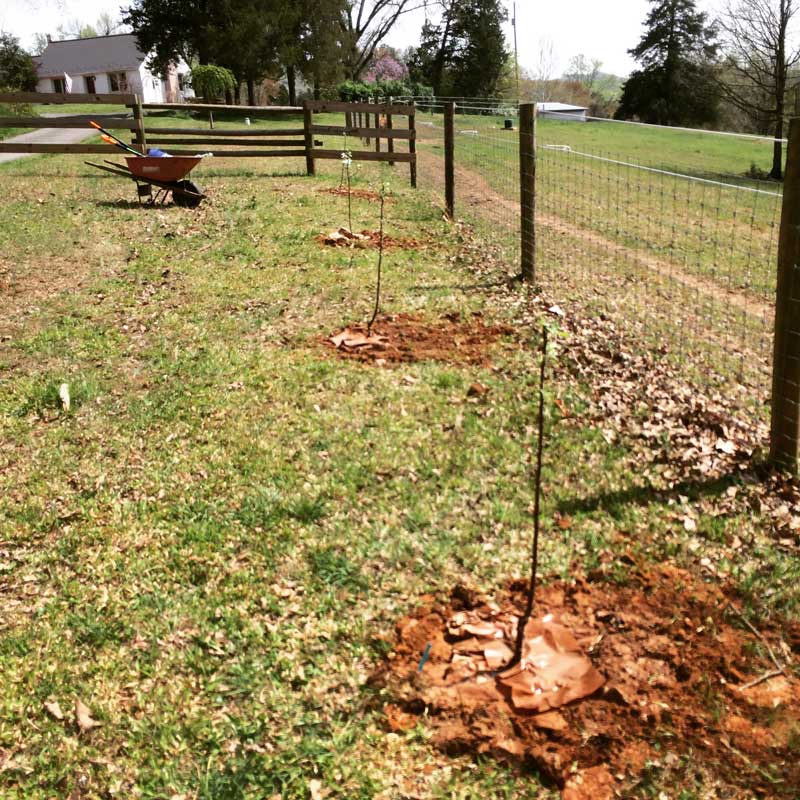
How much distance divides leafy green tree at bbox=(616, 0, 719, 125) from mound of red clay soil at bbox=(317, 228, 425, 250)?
150 feet

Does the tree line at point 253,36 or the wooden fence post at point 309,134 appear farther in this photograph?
the tree line at point 253,36

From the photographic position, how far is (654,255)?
12484 mm

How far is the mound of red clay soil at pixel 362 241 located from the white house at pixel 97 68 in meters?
63.3

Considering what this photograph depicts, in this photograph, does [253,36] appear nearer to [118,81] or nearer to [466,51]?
[466,51]

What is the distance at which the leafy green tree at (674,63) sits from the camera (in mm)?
50312

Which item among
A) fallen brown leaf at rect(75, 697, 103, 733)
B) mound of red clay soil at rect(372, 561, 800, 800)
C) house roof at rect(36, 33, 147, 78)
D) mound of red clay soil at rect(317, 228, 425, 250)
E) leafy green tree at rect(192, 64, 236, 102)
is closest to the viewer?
mound of red clay soil at rect(372, 561, 800, 800)

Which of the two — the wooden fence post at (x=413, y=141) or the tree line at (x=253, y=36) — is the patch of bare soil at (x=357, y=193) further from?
the tree line at (x=253, y=36)

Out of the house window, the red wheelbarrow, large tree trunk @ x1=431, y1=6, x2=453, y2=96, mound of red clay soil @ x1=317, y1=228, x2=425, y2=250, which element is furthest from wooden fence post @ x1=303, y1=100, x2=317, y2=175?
the house window

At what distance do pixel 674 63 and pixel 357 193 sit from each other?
149 feet

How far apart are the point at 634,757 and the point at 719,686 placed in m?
0.52

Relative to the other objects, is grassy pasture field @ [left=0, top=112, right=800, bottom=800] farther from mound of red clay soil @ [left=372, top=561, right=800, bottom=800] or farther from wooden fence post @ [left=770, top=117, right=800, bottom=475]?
wooden fence post @ [left=770, top=117, right=800, bottom=475]

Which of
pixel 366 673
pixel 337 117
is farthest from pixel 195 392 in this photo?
pixel 337 117

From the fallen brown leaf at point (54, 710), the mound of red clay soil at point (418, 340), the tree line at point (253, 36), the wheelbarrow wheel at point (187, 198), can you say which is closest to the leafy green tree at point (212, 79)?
the tree line at point (253, 36)

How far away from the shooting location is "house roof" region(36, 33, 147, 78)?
66250 mm
